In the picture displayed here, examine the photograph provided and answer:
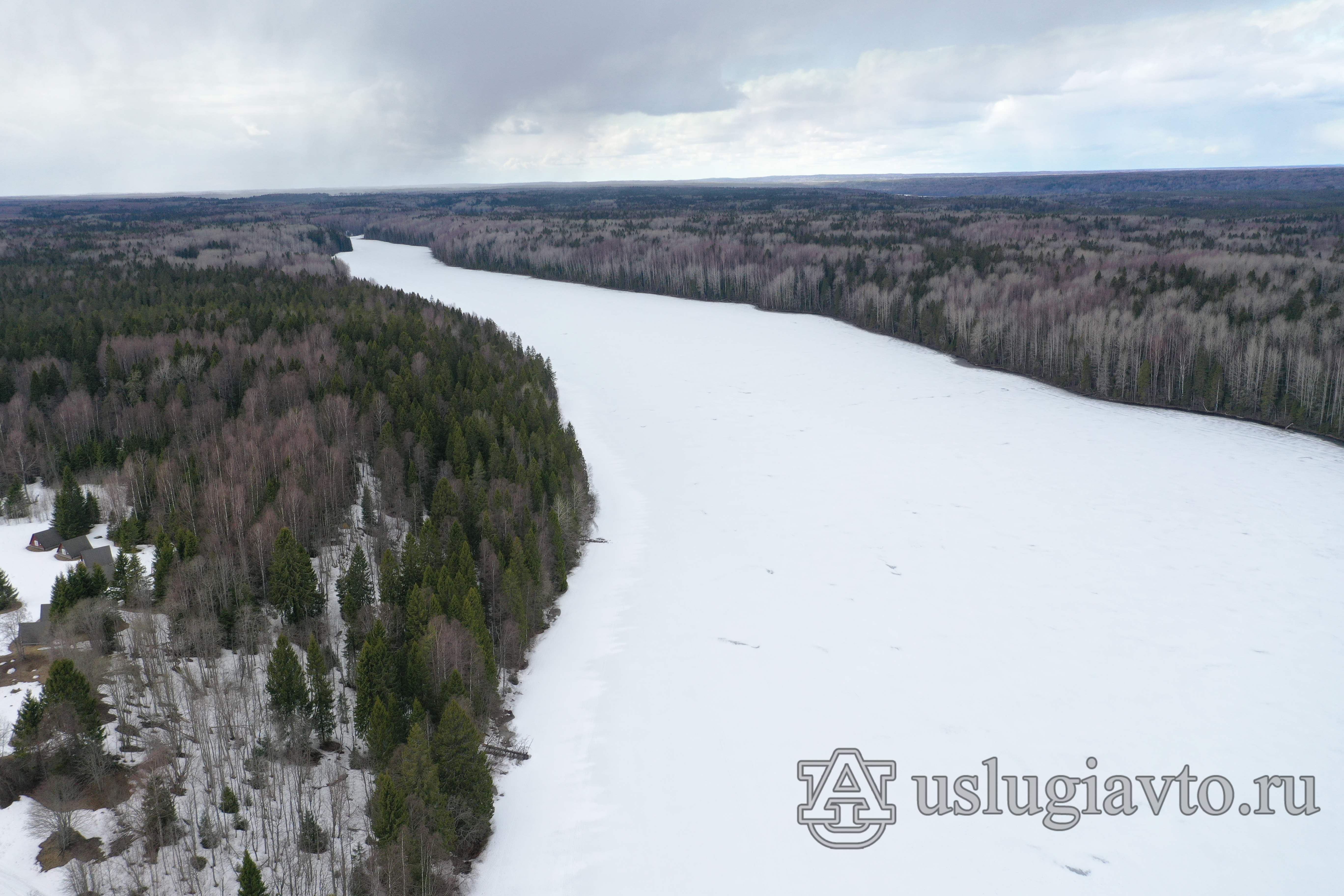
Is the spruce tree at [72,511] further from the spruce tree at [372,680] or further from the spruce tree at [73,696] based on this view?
the spruce tree at [372,680]

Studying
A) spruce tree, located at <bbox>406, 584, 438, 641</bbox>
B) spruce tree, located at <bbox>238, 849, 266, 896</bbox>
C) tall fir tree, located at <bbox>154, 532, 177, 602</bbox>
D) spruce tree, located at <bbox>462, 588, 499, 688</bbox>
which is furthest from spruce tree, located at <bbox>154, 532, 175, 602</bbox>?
Answer: spruce tree, located at <bbox>238, 849, 266, 896</bbox>

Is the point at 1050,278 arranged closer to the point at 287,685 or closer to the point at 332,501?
the point at 332,501

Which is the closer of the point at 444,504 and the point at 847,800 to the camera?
the point at 847,800

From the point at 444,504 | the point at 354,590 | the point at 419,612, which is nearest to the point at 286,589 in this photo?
the point at 354,590

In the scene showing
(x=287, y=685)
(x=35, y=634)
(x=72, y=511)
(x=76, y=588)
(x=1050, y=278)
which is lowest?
(x=287, y=685)

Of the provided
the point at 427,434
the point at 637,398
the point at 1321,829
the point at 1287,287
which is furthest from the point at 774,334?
the point at 1321,829

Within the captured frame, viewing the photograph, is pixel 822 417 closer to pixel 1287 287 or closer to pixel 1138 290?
pixel 1138 290

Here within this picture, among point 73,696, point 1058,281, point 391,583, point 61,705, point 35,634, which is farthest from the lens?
point 1058,281

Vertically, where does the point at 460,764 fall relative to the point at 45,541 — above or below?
below

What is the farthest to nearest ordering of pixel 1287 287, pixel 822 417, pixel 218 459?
pixel 1287 287
pixel 822 417
pixel 218 459
